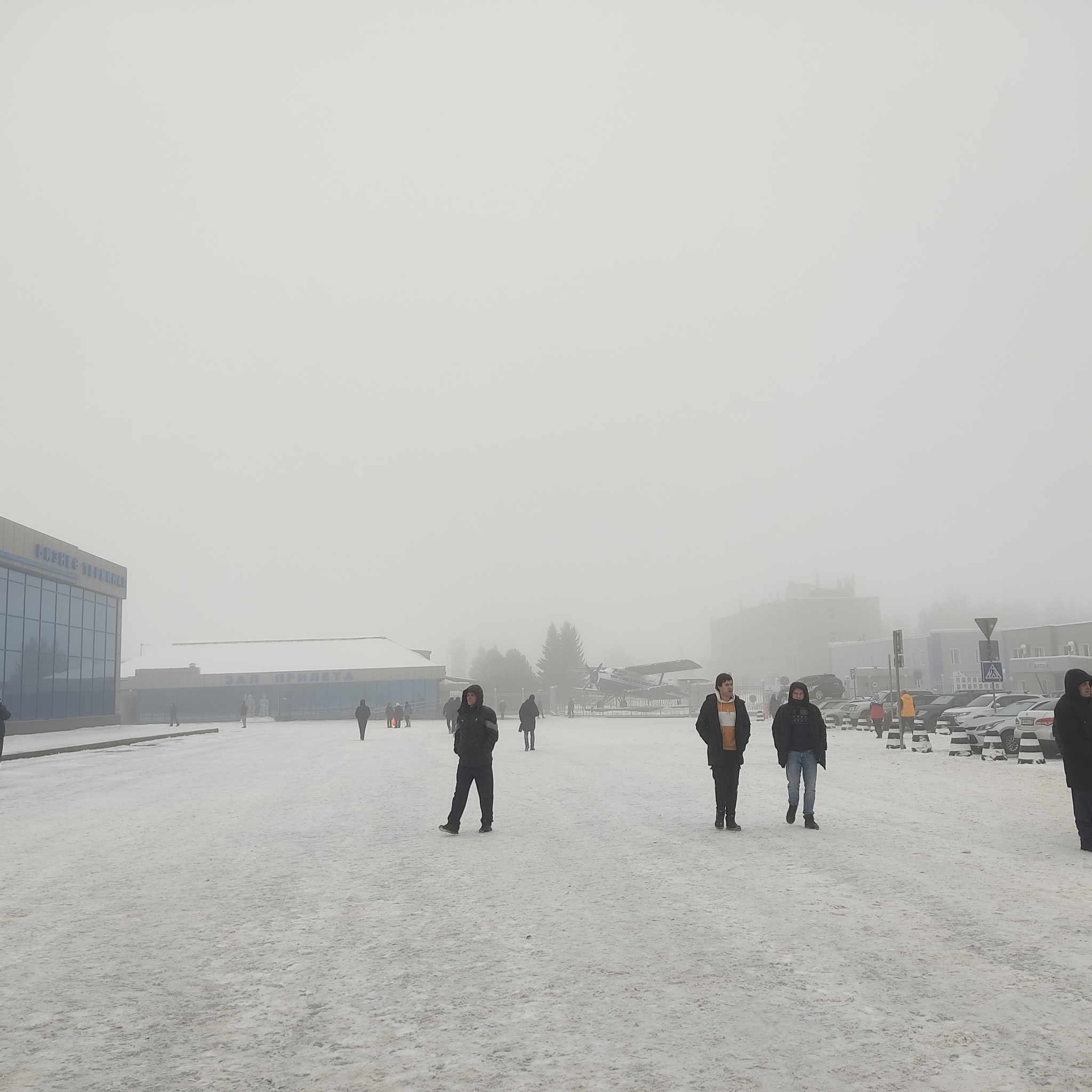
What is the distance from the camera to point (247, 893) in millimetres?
7895

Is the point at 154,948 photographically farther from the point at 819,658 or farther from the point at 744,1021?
the point at 819,658

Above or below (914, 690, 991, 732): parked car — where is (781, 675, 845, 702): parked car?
above

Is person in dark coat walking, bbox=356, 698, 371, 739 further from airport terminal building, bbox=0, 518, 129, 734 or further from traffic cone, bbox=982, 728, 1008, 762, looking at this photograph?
traffic cone, bbox=982, 728, 1008, 762

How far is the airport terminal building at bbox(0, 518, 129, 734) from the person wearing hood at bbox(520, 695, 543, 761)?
27.1 m

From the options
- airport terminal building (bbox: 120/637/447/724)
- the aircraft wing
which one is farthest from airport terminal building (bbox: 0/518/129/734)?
the aircraft wing

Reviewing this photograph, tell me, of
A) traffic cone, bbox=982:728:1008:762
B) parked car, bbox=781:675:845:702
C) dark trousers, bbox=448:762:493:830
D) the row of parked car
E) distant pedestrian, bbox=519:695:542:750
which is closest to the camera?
dark trousers, bbox=448:762:493:830

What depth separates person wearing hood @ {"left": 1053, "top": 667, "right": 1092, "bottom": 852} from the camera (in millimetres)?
9484

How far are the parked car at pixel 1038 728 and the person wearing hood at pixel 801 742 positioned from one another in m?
10.9

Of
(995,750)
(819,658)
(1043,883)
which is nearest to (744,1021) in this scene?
(1043,883)

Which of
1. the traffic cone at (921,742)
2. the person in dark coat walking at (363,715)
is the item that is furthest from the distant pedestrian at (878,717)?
the person in dark coat walking at (363,715)

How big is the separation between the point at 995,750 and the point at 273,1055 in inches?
863

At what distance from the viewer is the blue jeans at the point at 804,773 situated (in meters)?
11.2

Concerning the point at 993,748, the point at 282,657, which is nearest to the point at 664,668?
the point at 282,657

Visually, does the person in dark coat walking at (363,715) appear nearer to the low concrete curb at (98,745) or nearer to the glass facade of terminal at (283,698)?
the low concrete curb at (98,745)
